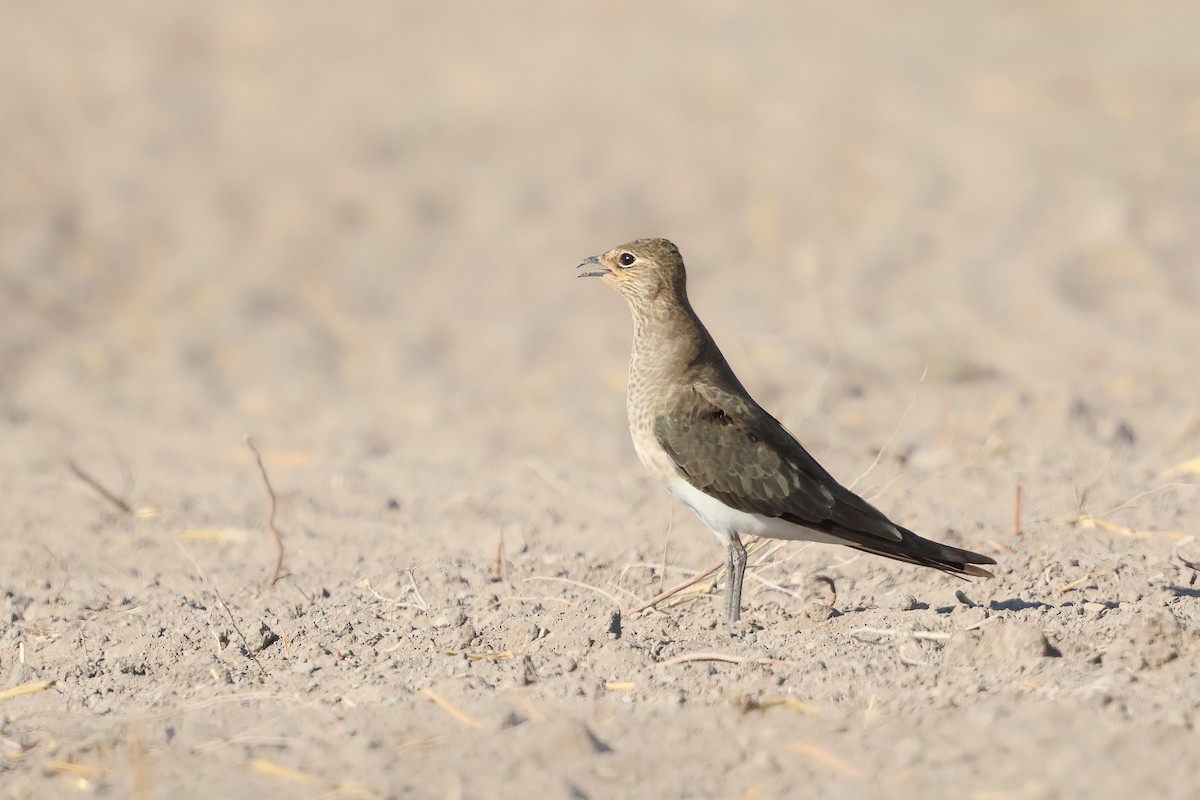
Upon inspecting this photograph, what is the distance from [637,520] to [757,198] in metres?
4.93

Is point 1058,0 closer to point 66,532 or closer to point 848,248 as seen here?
point 848,248

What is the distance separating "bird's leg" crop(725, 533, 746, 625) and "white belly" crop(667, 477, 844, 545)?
3 cm

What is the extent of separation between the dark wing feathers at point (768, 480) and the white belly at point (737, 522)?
0.03m

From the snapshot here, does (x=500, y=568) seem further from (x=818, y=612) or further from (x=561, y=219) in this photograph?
(x=561, y=219)

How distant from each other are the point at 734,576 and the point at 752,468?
353mm

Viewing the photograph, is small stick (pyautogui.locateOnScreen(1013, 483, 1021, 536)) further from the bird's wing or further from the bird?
the bird's wing

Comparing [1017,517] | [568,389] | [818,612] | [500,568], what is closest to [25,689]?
[500,568]

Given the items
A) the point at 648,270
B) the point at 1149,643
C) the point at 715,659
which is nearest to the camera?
the point at 1149,643

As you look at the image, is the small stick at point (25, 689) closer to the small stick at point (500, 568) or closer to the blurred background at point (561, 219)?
the small stick at point (500, 568)

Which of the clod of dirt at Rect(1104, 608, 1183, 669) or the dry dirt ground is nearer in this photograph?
the dry dirt ground

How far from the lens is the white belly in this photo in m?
4.76

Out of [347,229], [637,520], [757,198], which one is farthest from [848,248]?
[637,520]

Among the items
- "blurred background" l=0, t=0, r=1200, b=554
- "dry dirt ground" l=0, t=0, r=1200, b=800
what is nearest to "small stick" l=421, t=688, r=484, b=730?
"dry dirt ground" l=0, t=0, r=1200, b=800

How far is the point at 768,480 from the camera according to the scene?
474 centimetres
